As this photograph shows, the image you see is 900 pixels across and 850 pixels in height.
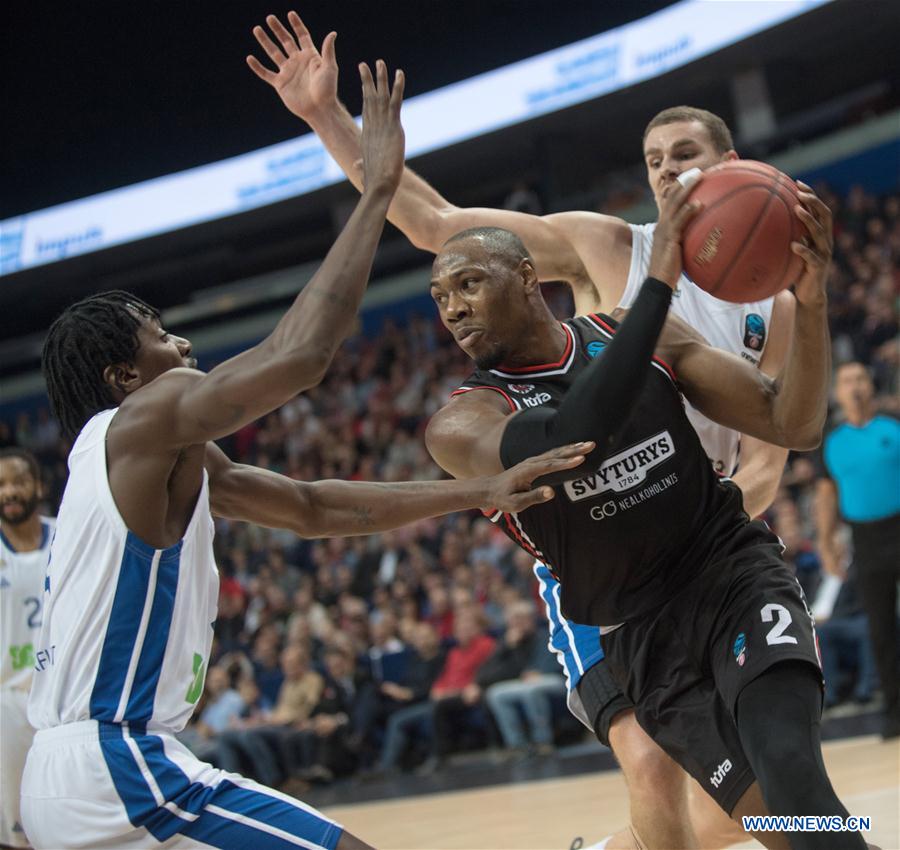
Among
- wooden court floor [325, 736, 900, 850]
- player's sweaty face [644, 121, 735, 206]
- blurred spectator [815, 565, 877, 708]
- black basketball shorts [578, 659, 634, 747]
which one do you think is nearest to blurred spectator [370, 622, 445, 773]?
wooden court floor [325, 736, 900, 850]

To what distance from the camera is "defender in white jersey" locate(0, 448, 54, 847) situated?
5.20m

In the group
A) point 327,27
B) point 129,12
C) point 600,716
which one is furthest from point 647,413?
point 129,12

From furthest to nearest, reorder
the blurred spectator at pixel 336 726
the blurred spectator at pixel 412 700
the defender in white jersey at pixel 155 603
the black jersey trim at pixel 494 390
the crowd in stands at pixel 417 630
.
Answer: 1. the blurred spectator at pixel 336 726
2. the blurred spectator at pixel 412 700
3. the crowd in stands at pixel 417 630
4. the black jersey trim at pixel 494 390
5. the defender in white jersey at pixel 155 603

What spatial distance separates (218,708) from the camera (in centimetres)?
1211

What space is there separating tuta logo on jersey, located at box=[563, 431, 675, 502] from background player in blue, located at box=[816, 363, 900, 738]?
506cm

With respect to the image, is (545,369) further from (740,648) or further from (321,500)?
(740,648)

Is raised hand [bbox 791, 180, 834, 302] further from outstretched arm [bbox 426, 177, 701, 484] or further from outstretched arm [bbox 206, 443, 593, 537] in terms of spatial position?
outstretched arm [bbox 206, 443, 593, 537]

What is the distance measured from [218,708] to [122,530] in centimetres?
987

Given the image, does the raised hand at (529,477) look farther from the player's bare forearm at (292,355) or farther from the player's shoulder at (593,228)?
the player's shoulder at (593,228)

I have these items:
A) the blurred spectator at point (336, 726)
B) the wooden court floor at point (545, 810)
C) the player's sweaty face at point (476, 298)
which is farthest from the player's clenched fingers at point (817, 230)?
the blurred spectator at point (336, 726)

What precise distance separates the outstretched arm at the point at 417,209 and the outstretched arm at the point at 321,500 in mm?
1006

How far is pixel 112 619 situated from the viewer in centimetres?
271

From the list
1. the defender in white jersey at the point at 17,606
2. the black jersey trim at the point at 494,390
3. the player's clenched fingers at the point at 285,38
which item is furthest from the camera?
the defender in white jersey at the point at 17,606

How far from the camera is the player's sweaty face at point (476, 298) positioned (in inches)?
138
